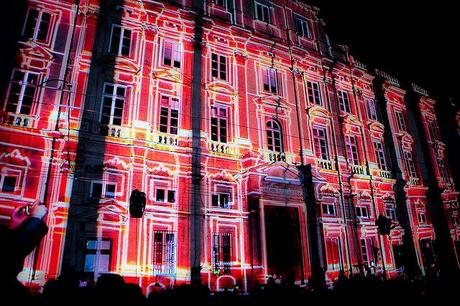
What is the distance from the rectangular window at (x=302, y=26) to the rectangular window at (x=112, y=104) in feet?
42.6

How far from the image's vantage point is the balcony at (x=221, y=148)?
14753 millimetres

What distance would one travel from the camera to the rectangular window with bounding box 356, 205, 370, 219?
1835cm

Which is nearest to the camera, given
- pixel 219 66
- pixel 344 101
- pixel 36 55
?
pixel 36 55

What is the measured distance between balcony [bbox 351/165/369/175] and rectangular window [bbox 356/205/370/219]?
6.88ft

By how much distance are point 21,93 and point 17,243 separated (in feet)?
42.6

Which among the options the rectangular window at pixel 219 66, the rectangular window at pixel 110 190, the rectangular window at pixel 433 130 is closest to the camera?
the rectangular window at pixel 110 190

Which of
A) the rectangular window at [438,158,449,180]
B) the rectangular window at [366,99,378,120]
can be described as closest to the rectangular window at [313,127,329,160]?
the rectangular window at [366,99,378,120]

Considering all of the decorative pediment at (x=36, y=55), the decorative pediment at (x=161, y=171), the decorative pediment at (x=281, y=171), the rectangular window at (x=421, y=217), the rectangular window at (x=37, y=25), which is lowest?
the rectangular window at (x=421, y=217)

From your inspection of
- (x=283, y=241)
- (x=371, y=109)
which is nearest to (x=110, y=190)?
(x=283, y=241)

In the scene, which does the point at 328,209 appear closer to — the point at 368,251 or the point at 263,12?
the point at 368,251

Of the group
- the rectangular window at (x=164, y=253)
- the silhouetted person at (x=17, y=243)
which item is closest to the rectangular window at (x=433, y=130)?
the rectangular window at (x=164, y=253)

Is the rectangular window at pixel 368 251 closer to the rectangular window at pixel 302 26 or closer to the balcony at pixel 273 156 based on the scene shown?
the balcony at pixel 273 156

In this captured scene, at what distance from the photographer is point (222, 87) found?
16.2 m

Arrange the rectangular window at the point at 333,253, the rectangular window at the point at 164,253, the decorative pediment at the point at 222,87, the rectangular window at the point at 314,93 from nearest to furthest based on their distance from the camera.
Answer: the rectangular window at the point at 164,253
the decorative pediment at the point at 222,87
the rectangular window at the point at 333,253
the rectangular window at the point at 314,93
